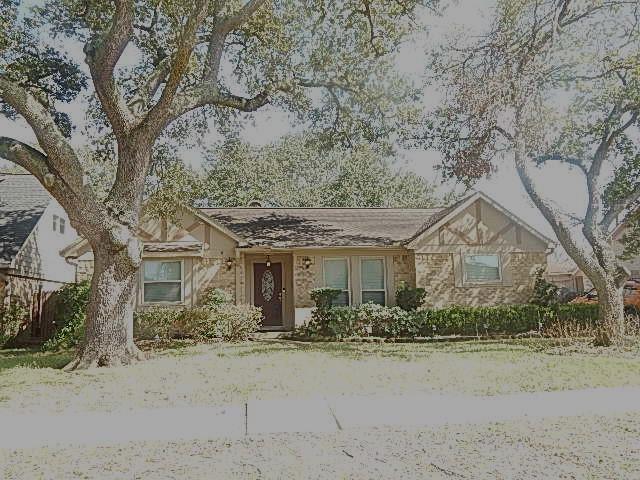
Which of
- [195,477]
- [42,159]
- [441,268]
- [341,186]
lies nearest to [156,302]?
[42,159]

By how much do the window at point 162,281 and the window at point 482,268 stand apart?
9798 mm

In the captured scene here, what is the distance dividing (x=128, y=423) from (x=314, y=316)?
10162mm

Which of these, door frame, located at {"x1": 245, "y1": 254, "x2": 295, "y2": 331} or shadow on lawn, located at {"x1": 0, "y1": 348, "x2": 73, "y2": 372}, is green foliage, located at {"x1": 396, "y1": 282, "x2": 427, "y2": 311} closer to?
door frame, located at {"x1": 245, "y1": 254, "x2": 295, "y2": 331}

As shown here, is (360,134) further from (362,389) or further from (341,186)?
(341,186)

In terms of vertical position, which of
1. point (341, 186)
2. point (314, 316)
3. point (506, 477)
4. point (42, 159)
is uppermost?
point (341, 186)

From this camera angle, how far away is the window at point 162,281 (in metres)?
16.8

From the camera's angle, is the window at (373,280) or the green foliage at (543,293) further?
the window at (373,280)

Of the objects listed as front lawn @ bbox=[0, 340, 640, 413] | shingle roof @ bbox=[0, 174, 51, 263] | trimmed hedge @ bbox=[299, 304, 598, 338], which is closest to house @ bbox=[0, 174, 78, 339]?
shingle roof @ bbox=[0, 174, 51, 263]

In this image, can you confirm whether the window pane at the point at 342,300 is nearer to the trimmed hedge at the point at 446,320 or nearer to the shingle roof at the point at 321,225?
the shingle roof at the point at 321,225

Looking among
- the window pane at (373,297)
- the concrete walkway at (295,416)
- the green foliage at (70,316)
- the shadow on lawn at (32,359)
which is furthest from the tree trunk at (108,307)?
the window pane at (373,297)

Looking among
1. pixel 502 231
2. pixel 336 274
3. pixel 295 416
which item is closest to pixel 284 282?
pixel 336 274

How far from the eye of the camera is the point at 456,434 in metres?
5.21

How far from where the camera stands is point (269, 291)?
1844 cm

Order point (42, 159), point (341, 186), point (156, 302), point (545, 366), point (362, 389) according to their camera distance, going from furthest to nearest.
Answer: point (341, 186) → point (156, 302) → point (42, 159) → point (545, 366) → point (362, 389)
